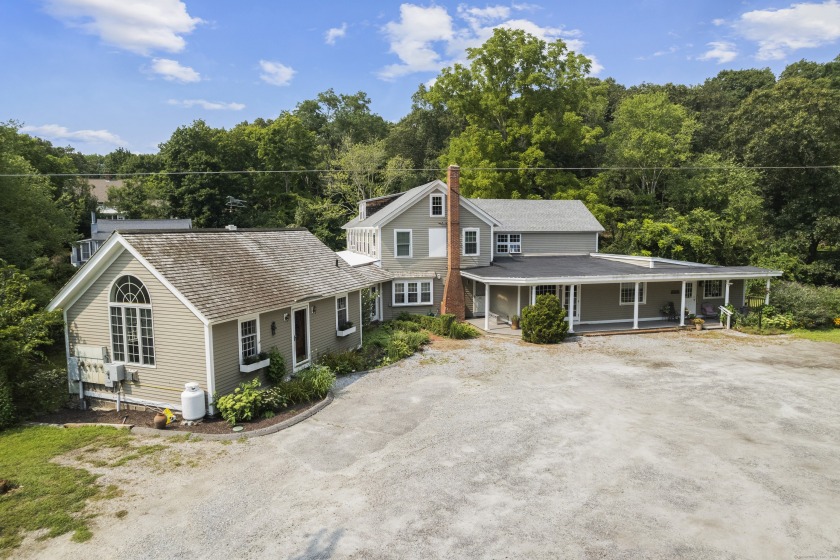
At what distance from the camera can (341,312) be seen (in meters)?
18.7

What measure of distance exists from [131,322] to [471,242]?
57.8 feet

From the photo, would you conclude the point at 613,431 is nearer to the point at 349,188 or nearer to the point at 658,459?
the point at 658,459

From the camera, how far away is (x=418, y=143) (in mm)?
59281

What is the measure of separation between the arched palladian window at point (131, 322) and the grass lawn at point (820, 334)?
86.8 ft

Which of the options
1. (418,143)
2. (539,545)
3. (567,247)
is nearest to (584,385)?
(539,545)

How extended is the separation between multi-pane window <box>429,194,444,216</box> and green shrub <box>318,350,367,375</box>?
1094cm

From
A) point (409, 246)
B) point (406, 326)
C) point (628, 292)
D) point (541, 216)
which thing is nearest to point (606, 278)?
point (628, 292)

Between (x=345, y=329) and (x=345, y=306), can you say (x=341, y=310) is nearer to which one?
(x=345, y=306)

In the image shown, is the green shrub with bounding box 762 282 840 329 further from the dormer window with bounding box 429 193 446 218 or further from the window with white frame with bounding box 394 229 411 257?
the window with white frame with bounding box 394 229 411 257

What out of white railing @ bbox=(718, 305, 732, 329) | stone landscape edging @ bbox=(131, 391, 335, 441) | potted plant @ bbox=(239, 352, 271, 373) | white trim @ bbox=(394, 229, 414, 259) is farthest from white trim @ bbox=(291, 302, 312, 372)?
white railing @ bbox=(718, 305, 732, 329)

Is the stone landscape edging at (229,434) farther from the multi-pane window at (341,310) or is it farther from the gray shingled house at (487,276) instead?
the gray shingled house at (487,276)

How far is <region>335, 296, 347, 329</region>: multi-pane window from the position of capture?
1841 cm

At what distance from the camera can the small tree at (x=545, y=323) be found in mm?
20859

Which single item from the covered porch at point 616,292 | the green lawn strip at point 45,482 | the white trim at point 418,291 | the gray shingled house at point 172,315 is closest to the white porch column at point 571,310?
the covered porch at point 616,292
